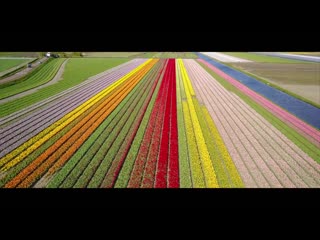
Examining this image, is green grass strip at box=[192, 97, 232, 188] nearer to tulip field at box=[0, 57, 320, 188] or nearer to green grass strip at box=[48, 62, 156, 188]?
tulip field at box=[0, 57, 320, 188]

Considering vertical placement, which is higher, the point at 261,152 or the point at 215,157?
the point at 215,157

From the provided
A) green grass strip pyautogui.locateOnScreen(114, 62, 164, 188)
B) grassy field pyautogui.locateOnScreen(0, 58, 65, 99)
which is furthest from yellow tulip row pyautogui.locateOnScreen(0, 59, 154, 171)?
grassy field pyautogui.locateOnScreen(0, 58, 65, 99)

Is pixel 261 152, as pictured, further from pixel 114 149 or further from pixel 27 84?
pixel 27 84

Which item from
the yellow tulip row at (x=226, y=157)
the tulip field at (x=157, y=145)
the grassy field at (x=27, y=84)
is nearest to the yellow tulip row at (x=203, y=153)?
the tulip field at (x=157, y=145)

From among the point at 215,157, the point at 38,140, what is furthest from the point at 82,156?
the point at 215,157

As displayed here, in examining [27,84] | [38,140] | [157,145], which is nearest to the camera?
[157,145]

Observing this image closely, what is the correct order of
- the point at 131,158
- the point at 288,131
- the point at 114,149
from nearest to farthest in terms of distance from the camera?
the point at 131,158
the point at 114,149
the point at 288,131
